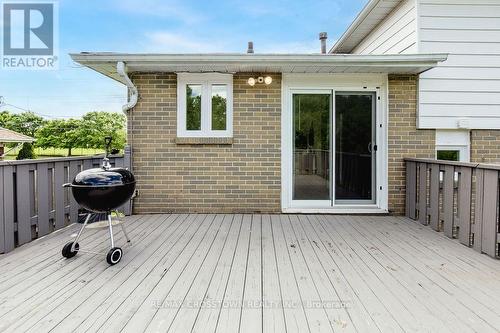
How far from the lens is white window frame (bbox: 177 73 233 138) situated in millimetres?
5484

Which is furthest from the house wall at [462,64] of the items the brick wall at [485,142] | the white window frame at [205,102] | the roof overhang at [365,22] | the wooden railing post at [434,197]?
the white window frame at [205,102]

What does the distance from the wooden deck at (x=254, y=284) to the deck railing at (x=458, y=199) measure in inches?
Answer: 7.3

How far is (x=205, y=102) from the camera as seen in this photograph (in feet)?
18.1

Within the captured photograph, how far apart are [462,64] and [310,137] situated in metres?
2.62

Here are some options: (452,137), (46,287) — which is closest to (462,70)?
(452,137)

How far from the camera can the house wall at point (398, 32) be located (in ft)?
18.2

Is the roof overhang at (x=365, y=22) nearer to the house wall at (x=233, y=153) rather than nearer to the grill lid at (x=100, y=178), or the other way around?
the house wall at (x=233, y=153)

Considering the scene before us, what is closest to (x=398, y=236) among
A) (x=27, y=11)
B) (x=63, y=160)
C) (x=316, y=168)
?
(x=316, y=168)

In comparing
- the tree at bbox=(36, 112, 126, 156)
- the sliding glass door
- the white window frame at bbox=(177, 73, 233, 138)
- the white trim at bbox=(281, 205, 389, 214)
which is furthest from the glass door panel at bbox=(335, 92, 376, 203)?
the tree at bbox=(36, 112, 126, 156)

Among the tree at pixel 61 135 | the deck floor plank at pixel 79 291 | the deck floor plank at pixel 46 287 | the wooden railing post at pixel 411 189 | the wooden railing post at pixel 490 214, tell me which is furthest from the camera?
the tree at pixel 61 135

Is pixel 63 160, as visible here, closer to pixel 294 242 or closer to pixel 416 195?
pixel 294 242

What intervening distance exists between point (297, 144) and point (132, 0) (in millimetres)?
17399

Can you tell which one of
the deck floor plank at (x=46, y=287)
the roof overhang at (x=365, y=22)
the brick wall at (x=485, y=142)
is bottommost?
the deck floor plank at (x=46, y=287)

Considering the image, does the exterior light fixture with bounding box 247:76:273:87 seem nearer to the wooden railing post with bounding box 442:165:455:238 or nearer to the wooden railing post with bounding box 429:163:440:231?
the wooden railing post with bounding box 429:163:440:231
